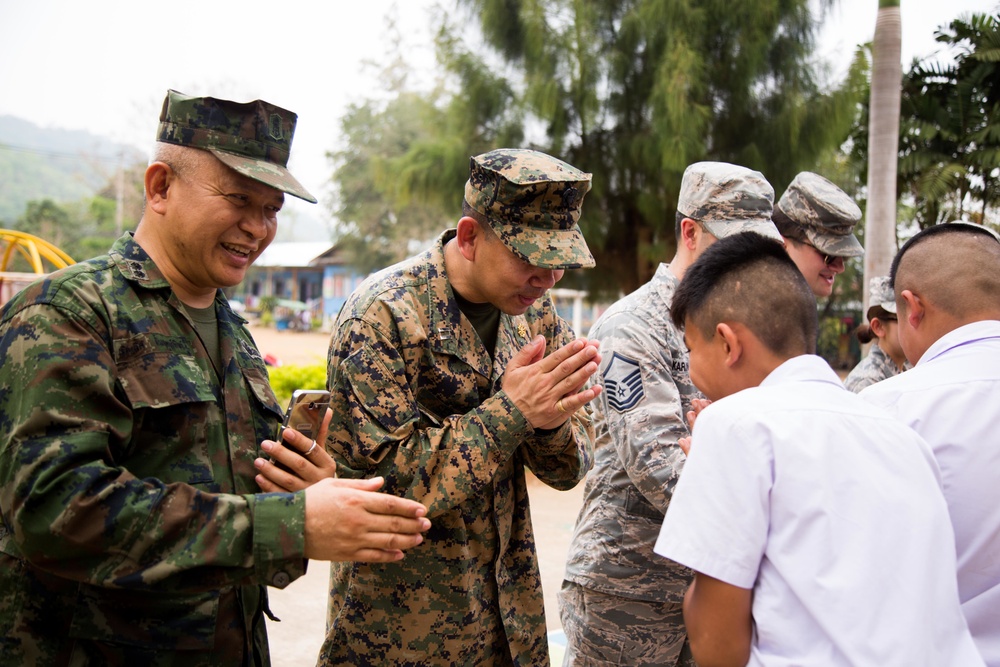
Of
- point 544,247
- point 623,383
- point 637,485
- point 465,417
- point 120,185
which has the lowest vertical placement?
point 637,485

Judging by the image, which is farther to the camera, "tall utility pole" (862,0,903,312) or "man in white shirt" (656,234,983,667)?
"tall utility pole" (862,0,903,312)

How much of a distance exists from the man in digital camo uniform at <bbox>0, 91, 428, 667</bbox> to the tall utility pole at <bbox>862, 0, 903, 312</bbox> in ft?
22.1

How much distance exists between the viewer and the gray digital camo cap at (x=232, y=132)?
1940 mm

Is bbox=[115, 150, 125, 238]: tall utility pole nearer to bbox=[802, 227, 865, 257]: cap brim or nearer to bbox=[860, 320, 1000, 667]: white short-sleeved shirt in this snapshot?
bbox=[802, 227, 865, 257]: cap brim

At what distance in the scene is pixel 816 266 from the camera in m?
3.61

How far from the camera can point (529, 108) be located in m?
11.1

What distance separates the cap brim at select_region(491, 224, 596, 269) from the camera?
230 cm

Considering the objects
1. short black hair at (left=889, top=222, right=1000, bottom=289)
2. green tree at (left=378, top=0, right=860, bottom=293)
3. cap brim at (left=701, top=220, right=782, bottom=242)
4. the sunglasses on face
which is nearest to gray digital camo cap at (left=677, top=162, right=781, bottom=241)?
cap brim at (left=701, top=220, right=782, bottom=242)

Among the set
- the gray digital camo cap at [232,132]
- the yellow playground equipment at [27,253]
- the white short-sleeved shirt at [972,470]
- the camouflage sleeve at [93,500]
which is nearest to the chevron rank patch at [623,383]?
the white short-sleeved shirt at [972,470]

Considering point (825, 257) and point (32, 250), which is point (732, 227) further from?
point (32, 250)

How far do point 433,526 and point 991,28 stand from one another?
13.5m

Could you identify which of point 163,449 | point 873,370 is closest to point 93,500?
point 163,449

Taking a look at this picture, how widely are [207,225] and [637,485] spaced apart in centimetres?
156

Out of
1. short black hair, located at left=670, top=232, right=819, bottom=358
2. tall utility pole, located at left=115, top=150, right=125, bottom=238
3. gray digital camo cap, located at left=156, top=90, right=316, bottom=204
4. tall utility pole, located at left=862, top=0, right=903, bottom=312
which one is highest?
tall utility pole, located at left=115, top=150, right=125, bottom=238
